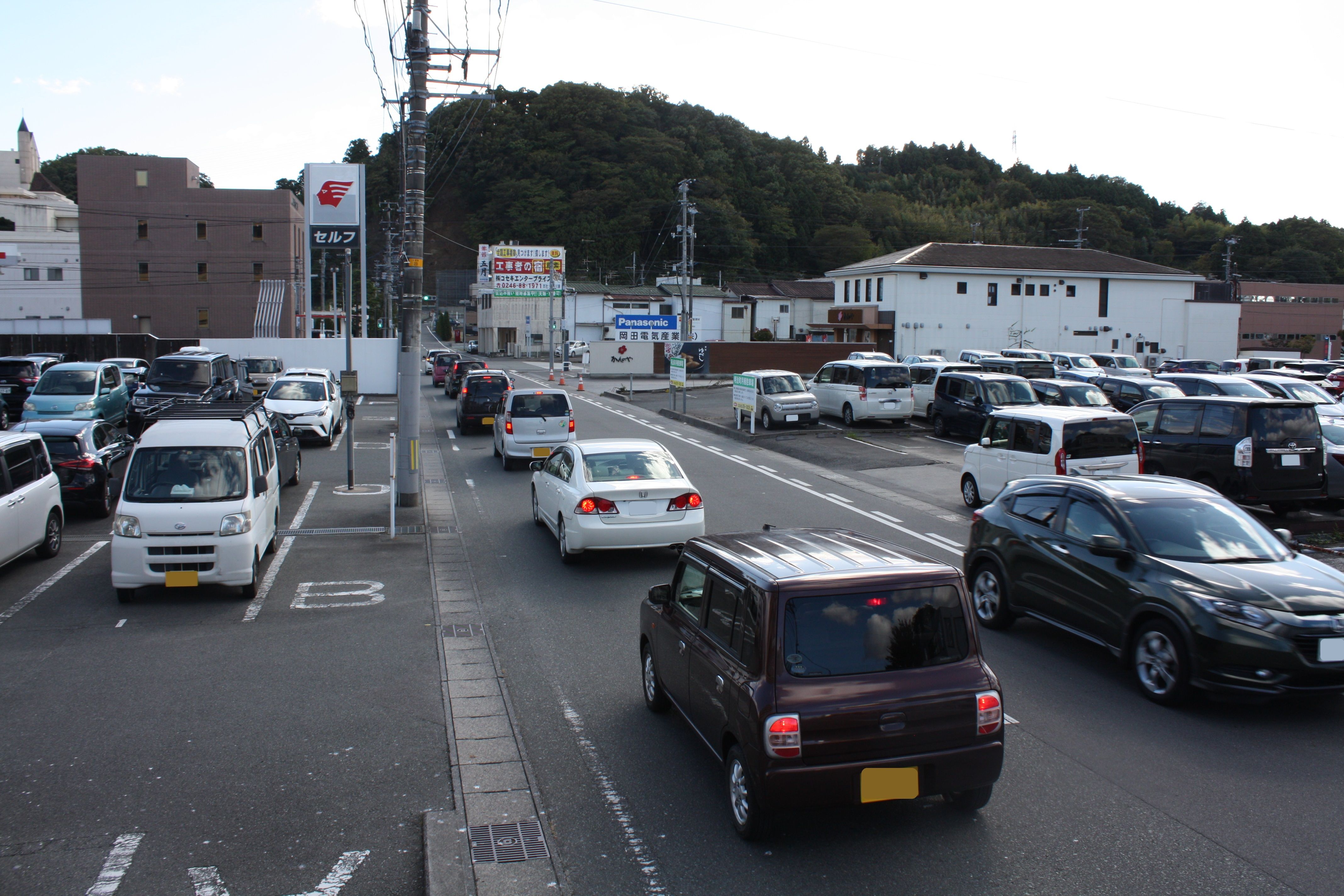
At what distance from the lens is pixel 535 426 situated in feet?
66.5

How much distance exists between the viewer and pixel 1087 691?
24.5 feet

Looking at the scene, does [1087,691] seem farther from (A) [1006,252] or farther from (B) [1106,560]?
(A) [1006,252]

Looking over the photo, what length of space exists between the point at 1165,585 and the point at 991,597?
2239 millimetres

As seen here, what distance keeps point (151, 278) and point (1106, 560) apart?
64.0 m

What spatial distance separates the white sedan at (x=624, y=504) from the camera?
11.5 m

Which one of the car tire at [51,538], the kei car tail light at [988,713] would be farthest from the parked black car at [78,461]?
the kei car tail light at [988,713]

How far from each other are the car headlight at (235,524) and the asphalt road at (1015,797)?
2.99 metres

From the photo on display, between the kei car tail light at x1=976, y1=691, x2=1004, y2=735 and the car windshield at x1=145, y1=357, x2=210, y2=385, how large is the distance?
25.1 meters

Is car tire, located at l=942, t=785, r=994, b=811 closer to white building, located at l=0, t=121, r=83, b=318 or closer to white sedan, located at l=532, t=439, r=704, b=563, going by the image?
white sedan, located at l=532, t=439, r=704, b=563

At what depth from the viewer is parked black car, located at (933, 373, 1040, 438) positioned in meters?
22.9

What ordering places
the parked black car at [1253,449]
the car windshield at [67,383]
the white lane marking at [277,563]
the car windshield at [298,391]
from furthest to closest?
the car windshield at [298,391] → the car windshield at [67,383] → the parked black car at [1253,449] → the white lane marking at [277,563]

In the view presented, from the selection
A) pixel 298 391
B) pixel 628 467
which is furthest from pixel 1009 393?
pixel 298 391

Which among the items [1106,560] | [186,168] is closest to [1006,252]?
[186,168]

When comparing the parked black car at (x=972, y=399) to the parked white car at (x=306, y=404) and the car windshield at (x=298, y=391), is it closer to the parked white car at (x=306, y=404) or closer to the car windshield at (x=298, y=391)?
the parked white car at (x=306, y=404)
